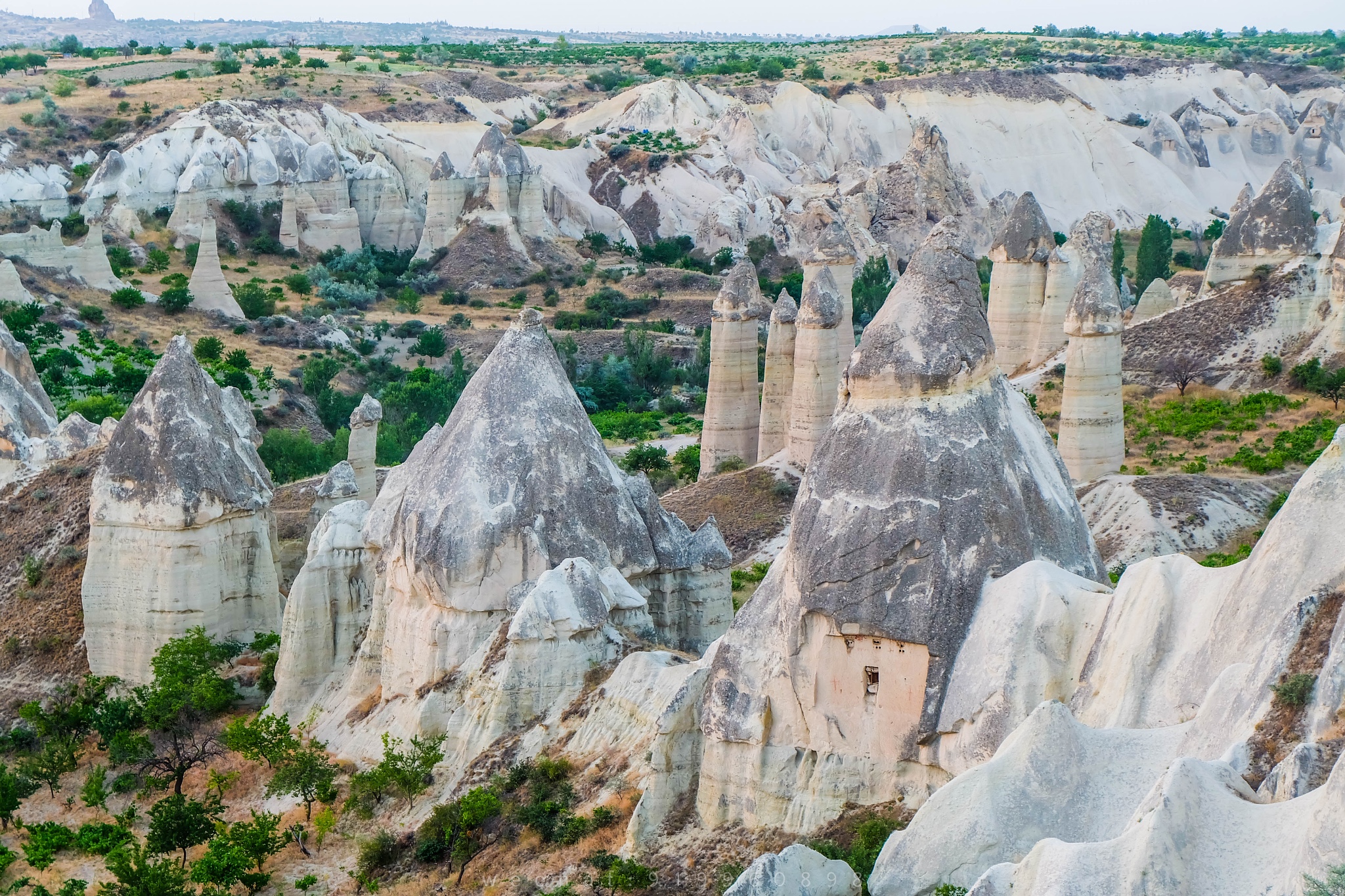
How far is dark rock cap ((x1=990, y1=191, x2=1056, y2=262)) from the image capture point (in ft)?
122

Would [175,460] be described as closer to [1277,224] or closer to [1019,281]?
[1019,281]

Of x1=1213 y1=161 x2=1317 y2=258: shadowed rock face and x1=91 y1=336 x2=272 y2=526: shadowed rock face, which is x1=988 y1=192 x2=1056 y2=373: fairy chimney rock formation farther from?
x1=91 y1=336 x2=272 y2=526: shadowed rock face

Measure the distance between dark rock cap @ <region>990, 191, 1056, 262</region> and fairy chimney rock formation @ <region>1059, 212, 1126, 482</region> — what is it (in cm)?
704

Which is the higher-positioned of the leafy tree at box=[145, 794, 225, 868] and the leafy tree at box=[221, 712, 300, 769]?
the leafy tree at box=[221, 712, 300, 769]

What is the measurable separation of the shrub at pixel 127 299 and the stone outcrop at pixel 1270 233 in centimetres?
3192

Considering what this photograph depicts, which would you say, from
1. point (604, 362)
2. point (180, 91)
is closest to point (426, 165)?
point (180, 91)

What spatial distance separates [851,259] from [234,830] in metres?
21.8

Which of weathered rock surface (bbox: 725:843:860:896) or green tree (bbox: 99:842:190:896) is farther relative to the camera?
green tree (bbox: 99:842:190:896)

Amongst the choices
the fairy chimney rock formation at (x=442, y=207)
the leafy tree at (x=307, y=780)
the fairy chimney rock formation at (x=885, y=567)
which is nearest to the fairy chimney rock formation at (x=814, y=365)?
the leafy tree at (x=307, y=780)

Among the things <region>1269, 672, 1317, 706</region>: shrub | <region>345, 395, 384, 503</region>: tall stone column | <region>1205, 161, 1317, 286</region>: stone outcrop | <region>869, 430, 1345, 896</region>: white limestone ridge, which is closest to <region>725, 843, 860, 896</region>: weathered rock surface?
<region>869, 430, 1345, 896</region>: white limestone ridge

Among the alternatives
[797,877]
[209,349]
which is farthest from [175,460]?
[209,349]

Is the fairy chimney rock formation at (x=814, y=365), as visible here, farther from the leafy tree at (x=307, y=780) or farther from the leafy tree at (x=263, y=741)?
the leafy tree at (x=307, y=780)

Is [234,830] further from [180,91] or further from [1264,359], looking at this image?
[180,91]

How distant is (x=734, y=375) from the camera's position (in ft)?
113
